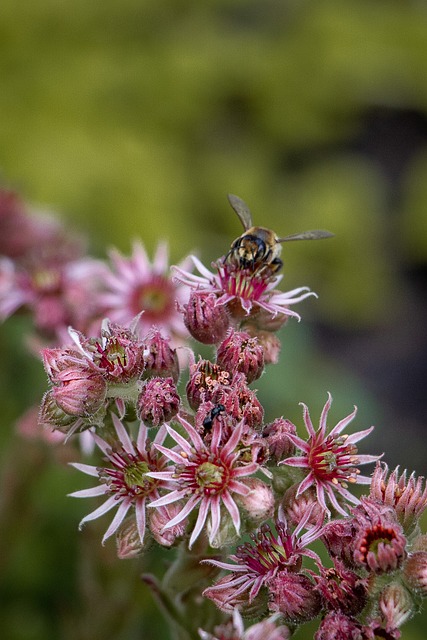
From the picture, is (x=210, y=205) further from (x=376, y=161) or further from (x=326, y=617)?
(x=326, y=617)

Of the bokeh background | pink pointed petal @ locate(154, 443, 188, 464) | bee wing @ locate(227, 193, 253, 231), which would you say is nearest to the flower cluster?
pink pointed petal @ locate(154, 443, 188, 464)

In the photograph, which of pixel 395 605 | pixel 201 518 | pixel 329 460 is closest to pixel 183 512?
pixel 201 518

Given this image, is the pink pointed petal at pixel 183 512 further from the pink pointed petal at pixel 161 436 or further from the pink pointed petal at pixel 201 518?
the pink pointed petal at pixel 161 436

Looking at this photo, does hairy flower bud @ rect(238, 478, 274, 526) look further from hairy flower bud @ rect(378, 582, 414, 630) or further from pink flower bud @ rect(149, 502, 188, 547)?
hairy flower bud @ rect(378, 582, 414, 630)

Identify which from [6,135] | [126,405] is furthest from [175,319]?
[6,135]

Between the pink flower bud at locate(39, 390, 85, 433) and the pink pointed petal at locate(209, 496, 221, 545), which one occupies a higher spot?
the pink flower bud at locate(39, 390, 85, 433)

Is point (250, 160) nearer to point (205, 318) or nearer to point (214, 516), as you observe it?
point (205, 318)

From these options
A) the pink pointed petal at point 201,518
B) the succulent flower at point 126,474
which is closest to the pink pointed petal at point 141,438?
the succulent flower at point 126,474
